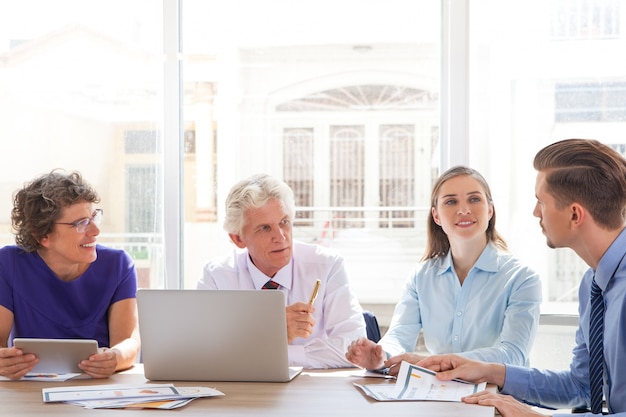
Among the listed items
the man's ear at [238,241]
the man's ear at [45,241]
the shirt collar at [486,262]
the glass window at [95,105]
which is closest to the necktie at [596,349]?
the shirt collar at [486,262]

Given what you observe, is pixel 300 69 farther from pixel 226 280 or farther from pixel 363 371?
pixel 363 371

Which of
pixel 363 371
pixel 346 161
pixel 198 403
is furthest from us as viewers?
pixel 346 161

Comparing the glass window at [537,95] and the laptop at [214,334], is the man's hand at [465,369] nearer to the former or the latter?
the laptop at [214,334]

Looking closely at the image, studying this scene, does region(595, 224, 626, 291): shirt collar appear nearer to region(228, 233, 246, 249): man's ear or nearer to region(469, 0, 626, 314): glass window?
region(228, 233, 246, 249): man's ear

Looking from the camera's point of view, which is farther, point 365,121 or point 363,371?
point 365,121

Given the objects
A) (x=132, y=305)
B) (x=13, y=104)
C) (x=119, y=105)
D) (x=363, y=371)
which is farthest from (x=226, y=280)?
(x=13, y=104)

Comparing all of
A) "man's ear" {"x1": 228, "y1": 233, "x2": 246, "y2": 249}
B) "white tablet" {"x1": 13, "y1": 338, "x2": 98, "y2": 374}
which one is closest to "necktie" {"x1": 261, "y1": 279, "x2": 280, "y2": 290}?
"man's ear" {"x1": 228, "y1": 233, "x2": 246, "y2": 249}

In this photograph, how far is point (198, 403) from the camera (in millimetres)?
2086

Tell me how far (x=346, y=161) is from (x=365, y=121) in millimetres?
223

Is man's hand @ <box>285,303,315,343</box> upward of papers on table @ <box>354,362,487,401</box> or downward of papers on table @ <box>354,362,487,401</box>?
upward

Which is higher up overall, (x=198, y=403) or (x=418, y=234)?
(x=418, y=234)

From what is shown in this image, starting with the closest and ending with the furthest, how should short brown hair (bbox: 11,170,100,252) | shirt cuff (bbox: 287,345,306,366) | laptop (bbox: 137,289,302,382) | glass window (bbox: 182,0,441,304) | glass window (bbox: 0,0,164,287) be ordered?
laptop (bbox: 137,289,302,382), shirt cuff (bbox: 287,345,306,366), short brown hair (bbox: 11,170,100,252), glass window (bbox: 182,0,441,304), glass window (bbox: 0,0,164,287)

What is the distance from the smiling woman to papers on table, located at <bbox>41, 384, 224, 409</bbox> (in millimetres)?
582

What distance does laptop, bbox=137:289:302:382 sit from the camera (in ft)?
7.32
